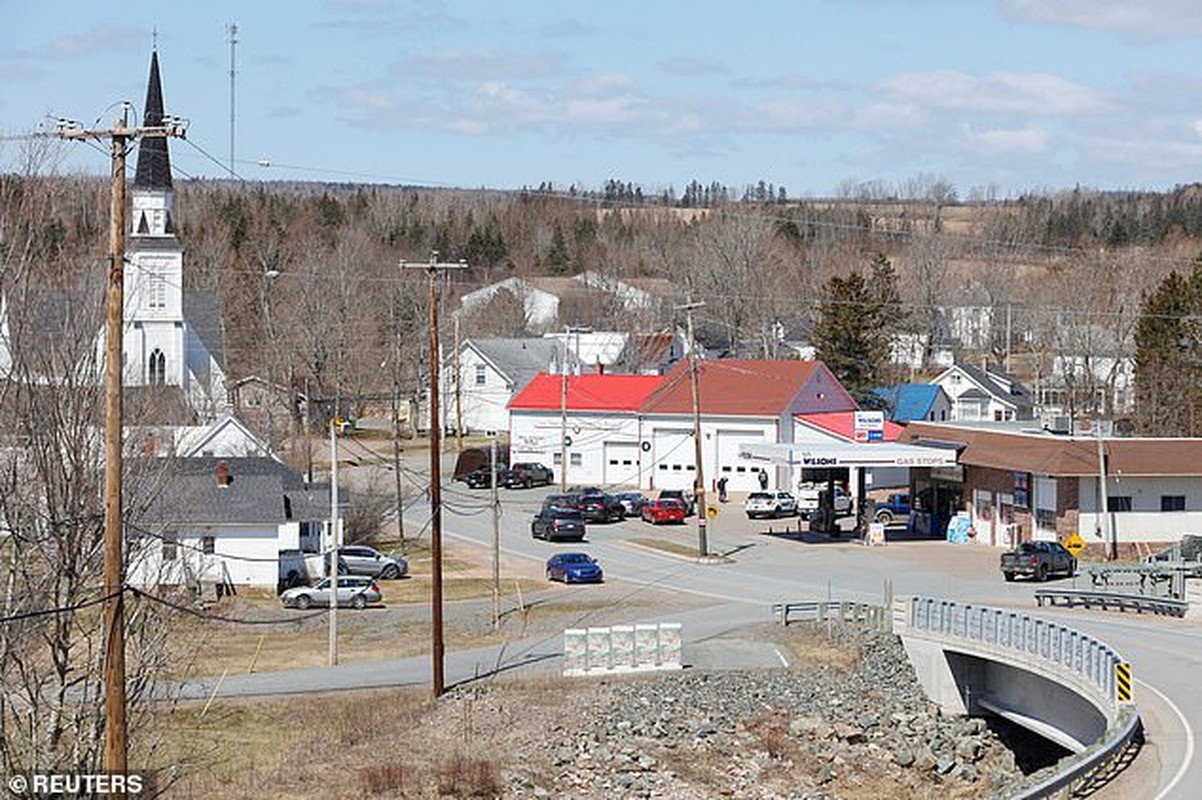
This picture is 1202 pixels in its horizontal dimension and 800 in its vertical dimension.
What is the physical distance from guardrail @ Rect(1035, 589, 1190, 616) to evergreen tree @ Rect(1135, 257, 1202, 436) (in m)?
34.5

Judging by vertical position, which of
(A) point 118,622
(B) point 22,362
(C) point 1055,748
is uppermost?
(B) point 22,362

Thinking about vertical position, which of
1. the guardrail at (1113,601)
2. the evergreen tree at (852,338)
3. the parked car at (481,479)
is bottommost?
the guardrail at (1113,601)

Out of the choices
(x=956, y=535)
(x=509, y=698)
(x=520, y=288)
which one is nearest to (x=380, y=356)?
(x=520, y=288)

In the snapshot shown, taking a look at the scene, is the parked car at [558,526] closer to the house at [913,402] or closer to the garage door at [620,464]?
the garage door at [620,464]

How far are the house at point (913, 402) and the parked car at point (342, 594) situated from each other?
45000 mm

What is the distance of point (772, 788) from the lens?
36.1m

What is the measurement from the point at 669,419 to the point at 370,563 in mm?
25959

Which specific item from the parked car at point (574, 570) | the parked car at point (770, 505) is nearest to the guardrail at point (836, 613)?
the parked car at point (574, 570)

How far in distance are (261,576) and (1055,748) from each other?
26.1 meters

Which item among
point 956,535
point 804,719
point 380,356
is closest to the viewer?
point 804,719

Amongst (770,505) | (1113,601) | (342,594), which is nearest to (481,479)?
(770,505)

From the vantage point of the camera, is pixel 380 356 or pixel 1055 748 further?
pixel 380 356

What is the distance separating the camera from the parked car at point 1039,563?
179 ft

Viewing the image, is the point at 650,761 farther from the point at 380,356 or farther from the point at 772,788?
the point at 380,356
